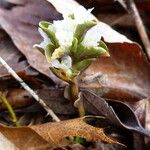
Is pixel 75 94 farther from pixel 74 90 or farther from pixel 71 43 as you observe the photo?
pixel 71 43

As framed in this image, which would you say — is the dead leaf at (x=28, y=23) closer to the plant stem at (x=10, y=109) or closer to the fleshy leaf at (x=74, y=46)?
the plant stem at (x=10, y=109)


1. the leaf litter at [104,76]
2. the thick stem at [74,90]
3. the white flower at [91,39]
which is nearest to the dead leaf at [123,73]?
the leaf litter at [104,76]

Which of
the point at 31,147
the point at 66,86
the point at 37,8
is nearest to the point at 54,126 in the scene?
the point at 31,147

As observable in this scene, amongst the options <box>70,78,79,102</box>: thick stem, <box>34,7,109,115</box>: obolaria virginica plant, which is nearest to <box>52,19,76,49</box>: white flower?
<box>34,7,109,115</box>: obolaria virginica plant

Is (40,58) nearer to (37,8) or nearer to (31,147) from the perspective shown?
(37,8)

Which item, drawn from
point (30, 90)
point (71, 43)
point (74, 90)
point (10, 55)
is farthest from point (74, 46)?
point (10, 55)

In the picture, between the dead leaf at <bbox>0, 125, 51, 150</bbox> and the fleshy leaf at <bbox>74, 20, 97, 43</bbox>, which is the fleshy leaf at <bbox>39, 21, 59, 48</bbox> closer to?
the fleshy leaf at <bbox>74, 20, 97, 43</bbox>

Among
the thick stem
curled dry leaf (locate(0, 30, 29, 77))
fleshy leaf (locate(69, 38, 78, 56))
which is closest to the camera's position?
fleshy leaf (locate(69, 38, 78, 56))
